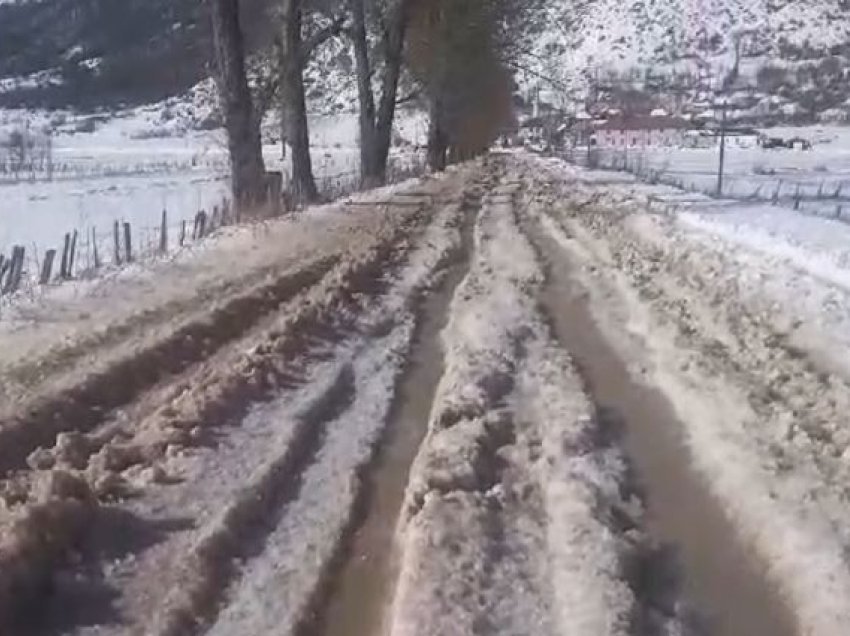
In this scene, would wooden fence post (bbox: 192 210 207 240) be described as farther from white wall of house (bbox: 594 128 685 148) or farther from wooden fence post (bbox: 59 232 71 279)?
white wall of house (bbox: 594 128 685 148)

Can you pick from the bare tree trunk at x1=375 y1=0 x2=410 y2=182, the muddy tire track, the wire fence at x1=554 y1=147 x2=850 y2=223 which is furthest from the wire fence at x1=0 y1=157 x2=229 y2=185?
the muddy tire track

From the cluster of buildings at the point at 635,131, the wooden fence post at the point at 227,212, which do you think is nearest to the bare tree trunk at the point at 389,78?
the wooden fence post at the point at 227,212

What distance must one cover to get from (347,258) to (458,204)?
1302 cm

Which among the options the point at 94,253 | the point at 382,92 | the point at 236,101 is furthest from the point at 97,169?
the point at 94,253

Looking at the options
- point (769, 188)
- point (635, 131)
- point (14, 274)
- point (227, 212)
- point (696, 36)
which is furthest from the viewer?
point (696, 36)

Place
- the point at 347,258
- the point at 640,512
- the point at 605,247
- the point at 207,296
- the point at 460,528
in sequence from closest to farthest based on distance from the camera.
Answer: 1. the point at 460,528
2. the point at 640,512
3. the point at 207,296
4. the point at 347,258
5. the point at 605,247

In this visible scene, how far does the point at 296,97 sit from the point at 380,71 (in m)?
16.2

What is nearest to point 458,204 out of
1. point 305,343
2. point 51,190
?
point 305,343

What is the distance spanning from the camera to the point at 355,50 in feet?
135

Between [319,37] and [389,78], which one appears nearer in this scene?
[319,37]

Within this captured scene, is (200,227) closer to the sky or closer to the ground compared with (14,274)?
closer to the ground

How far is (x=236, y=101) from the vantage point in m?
25.1

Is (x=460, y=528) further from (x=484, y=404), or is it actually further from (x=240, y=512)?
(x=484, y=404)

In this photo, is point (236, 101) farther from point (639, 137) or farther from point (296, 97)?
point (639, 137)
